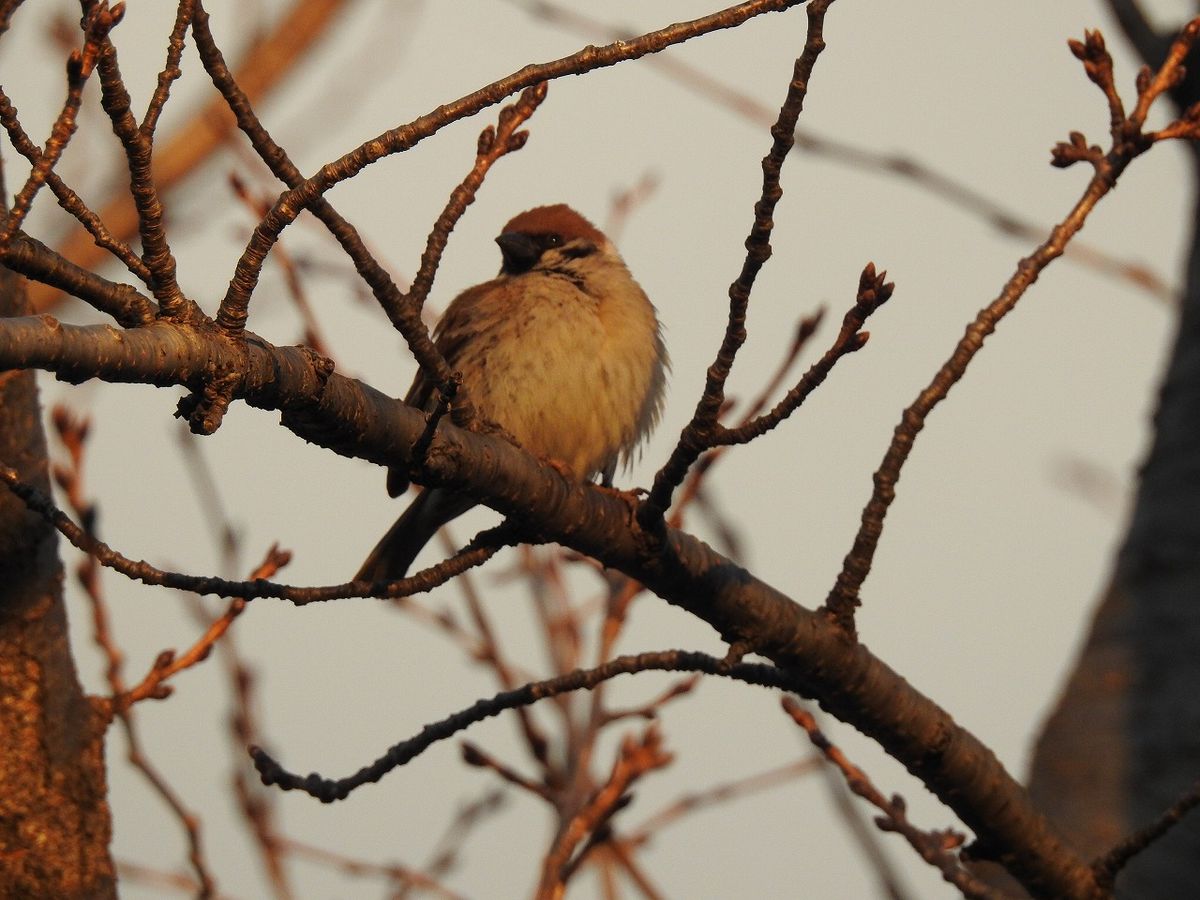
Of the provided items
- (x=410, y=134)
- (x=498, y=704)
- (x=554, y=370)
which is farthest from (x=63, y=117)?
(x=554, y=370)

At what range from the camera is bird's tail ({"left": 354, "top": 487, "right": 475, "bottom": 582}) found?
14.6ft

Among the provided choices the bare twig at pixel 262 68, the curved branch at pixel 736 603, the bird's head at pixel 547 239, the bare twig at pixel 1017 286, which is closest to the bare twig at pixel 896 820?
the curved branch at pixel 736 603

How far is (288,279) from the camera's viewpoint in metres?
4.12

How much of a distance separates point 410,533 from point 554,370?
0.71 meters

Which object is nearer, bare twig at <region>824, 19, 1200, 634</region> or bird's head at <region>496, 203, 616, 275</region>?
bare twig at <region>824, 19, 1200, 634</region>

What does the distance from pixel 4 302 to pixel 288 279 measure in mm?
1229

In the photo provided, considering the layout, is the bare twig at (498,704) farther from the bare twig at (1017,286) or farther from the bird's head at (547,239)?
the bird's head at (547,239)

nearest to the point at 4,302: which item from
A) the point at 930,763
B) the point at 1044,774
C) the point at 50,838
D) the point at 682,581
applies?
the point at 50,838

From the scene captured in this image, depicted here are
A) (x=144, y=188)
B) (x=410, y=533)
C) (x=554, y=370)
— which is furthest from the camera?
(x=410, y=533)

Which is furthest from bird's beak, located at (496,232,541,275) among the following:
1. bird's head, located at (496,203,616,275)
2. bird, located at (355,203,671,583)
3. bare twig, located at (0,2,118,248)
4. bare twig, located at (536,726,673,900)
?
bare twig, located at (0,2,118,248)

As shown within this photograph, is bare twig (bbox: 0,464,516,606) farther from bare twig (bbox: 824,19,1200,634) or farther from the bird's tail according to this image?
the bird's tail

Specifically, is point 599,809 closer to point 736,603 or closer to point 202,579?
point 736,603

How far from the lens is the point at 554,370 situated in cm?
418

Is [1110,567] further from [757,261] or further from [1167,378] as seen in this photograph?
[757,261]
